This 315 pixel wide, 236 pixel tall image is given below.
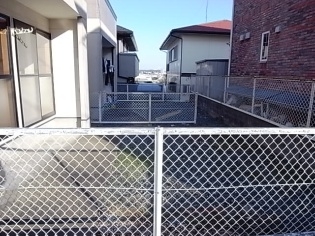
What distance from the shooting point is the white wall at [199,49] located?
17328 mm

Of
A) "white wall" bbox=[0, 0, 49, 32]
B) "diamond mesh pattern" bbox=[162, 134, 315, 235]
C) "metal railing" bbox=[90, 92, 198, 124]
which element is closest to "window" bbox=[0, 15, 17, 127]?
"white wall" bbox=[0, 0, 49, 32]

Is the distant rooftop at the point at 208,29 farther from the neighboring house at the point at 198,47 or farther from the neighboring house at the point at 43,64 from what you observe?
the neighboring house at the point at 43,64

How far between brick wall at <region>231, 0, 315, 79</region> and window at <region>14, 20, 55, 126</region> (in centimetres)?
644

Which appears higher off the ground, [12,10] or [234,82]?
[12,10]

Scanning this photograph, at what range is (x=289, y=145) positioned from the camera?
4.97m

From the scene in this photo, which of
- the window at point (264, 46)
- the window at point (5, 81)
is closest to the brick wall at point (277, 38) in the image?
the window at point (264, 46)

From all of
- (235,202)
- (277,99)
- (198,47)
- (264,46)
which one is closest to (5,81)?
(235,202)

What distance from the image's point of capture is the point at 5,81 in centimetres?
466

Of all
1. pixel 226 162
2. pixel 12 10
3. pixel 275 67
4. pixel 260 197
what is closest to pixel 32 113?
pixel 12 10

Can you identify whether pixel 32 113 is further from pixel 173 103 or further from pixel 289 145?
pixel 173 103

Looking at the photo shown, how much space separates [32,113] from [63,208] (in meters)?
3.23

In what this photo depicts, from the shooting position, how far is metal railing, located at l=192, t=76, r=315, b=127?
5.30 meters

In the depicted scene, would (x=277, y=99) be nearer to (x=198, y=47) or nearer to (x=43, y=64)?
(x=43, y=64)

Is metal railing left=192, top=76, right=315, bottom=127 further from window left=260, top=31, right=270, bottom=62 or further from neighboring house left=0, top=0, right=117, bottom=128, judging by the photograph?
neighboring house left=0, top=0, right=117, bottom=128
